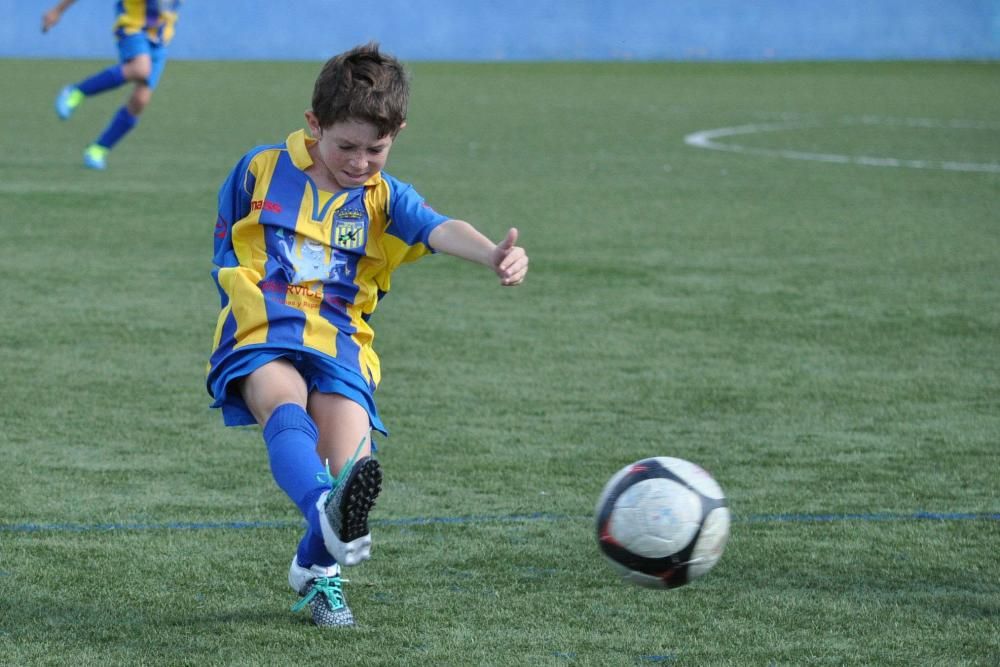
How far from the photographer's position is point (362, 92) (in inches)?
121

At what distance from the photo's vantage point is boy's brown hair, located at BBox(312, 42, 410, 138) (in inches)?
121

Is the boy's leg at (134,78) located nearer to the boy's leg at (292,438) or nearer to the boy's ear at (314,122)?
the boy's ear at (314,122)

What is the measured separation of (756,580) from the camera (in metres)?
3.33

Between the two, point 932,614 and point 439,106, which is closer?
point 932,614

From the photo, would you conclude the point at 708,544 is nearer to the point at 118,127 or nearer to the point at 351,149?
the point at 351,149

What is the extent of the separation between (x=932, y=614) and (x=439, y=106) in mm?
16421

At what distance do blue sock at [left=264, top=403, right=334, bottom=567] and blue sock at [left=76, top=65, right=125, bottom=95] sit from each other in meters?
8.95

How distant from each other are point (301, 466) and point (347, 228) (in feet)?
1.90

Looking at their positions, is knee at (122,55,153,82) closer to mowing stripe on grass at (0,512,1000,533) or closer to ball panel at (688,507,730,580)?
mowing stripe on grass at (0,512,1000,533)

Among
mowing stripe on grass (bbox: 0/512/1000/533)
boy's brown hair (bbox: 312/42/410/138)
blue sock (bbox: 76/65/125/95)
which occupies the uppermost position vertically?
boy's brown hair (bbox: 312/42/410/138)

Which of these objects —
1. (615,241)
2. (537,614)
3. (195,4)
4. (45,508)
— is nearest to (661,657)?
(537,614)

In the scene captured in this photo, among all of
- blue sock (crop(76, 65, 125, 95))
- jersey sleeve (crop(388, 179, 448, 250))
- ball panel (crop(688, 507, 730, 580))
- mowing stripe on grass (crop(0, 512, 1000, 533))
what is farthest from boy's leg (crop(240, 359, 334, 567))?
blue sock (crop(76, 65, 125, 95))

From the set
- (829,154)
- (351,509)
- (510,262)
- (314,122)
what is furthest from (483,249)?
(829,154)

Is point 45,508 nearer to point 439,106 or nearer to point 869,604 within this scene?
point 869,604
